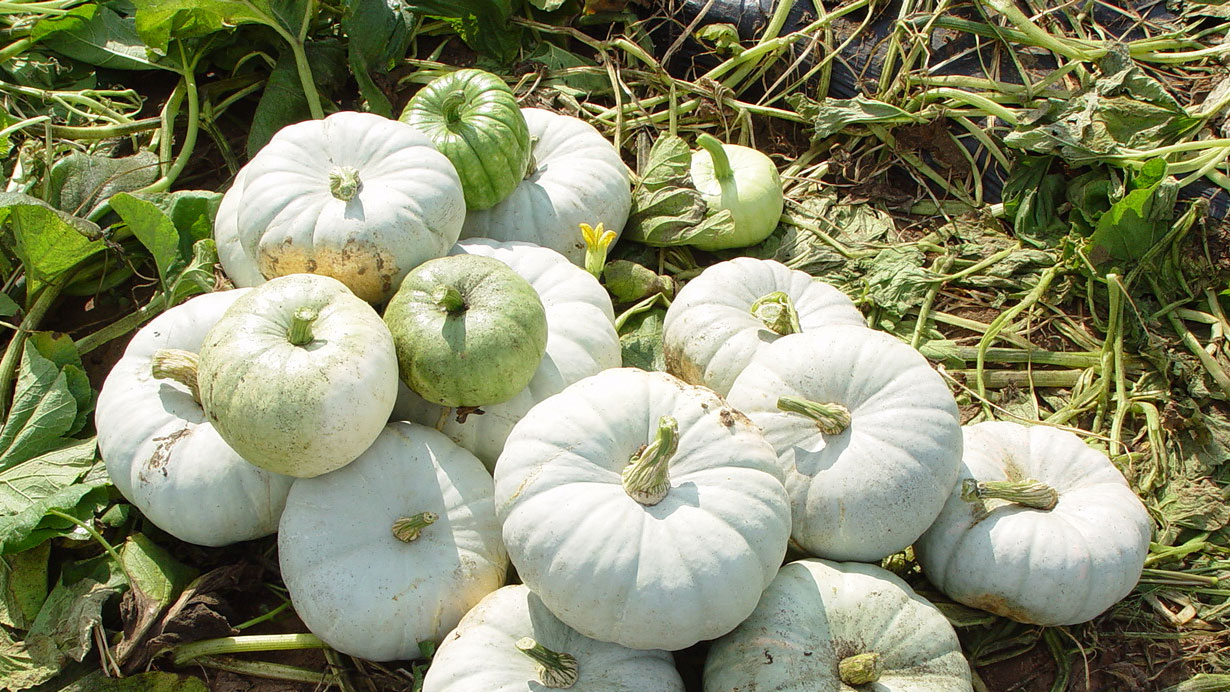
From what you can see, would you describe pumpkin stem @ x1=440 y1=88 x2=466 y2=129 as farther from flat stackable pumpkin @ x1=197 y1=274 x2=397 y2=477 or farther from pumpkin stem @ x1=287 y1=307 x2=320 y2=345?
pumpkin stem @ x1=287 y1=307 x2=320 y2=345

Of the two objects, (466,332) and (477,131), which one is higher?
(477,131)

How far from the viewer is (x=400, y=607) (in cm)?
247

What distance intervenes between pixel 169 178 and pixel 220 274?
61 centimetres

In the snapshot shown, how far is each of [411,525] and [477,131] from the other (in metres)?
1.50

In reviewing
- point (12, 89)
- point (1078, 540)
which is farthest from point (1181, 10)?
point (12, 89)

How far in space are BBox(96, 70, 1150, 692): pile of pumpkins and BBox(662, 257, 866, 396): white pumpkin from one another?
2cm

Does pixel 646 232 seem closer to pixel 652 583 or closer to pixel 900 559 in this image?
pixel 900 559

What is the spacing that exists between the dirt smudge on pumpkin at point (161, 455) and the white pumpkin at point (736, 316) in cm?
156

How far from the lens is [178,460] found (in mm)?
2631

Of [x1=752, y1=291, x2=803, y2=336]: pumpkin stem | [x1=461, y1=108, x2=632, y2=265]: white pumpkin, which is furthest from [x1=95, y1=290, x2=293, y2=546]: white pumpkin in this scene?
[x1=752, y1=291, x2=803, y2=336]: pumpkin stem

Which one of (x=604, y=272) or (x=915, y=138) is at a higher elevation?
(x=915, y=138)

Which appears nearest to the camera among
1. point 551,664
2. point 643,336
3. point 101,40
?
point 551,664

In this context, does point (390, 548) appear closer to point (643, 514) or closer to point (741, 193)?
point (643, 514)

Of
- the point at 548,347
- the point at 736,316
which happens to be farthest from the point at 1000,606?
the point at 548,347
